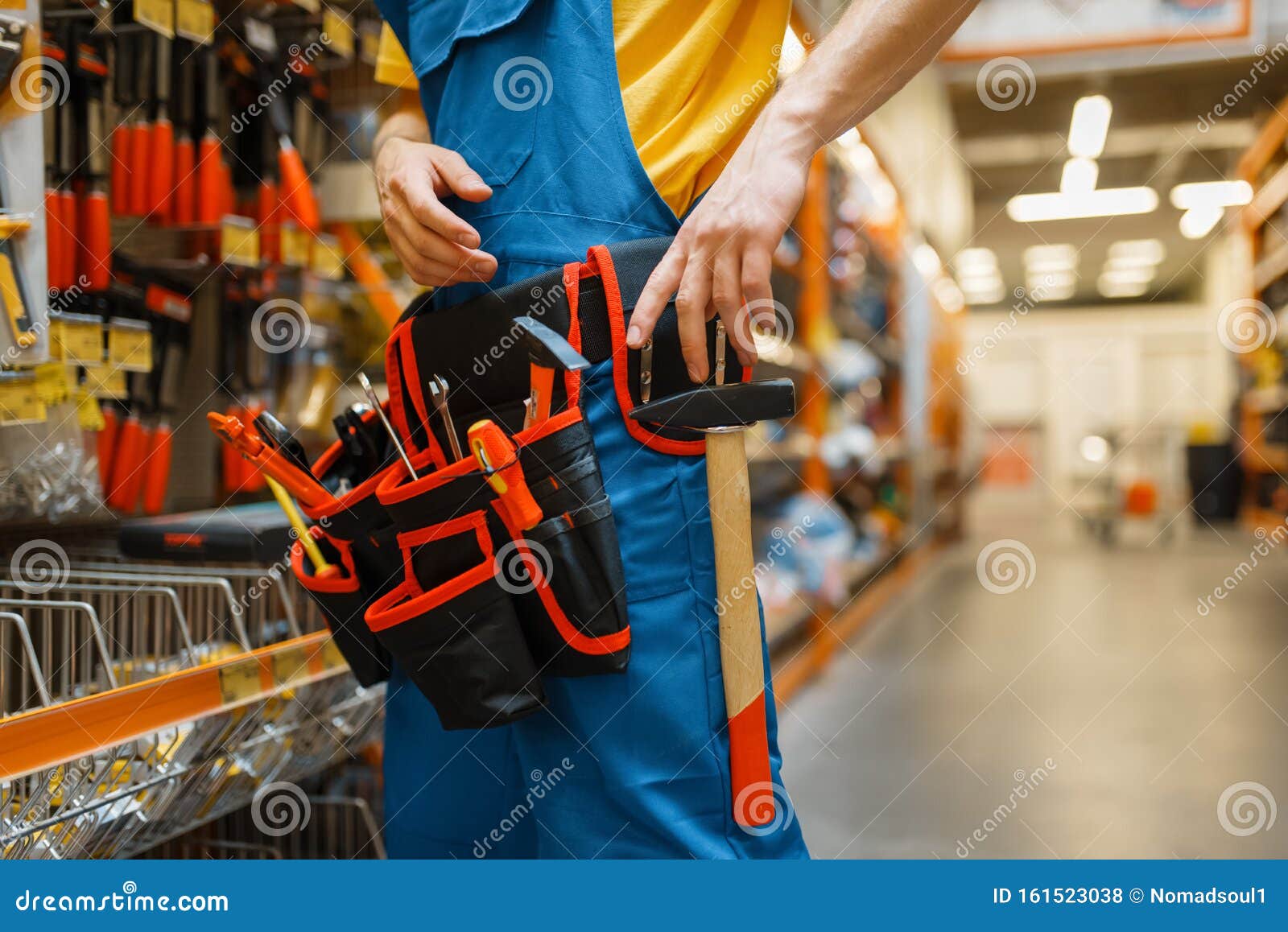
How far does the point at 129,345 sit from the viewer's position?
6.08 feet

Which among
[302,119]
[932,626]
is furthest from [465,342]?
[932,626]

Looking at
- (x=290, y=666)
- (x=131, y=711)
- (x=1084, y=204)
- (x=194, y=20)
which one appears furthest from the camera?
(x=1084, y=204)

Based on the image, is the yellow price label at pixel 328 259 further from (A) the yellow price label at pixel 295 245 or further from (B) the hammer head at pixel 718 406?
(B) the hammer head at pixel 718 406

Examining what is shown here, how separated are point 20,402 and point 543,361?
1026mm

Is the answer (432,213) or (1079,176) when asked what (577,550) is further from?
(1079,176)

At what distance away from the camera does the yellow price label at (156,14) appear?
1769 mm

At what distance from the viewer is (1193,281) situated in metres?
21.3

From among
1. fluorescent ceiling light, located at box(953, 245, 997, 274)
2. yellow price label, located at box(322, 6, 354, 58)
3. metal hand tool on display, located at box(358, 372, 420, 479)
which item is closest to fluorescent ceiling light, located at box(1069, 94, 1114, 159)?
fluorescent ceiling light, located at box(953, 245, 997, 274)

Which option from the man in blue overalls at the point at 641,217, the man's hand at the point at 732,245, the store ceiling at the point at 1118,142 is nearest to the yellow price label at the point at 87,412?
the man in blue overalls at the point at 641,217

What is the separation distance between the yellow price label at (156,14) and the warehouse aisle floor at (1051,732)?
2.09 m

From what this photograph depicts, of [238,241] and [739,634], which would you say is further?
[238,241]

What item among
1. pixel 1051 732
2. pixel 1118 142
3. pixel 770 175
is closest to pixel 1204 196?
pixel 1118 142

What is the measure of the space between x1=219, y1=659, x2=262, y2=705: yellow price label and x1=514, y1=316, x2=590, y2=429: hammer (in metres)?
0.62

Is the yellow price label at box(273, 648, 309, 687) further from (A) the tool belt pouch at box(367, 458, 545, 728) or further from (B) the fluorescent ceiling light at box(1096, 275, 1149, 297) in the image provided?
(B) the fluorescent ceiling light at box(1096, 275, 1149, 297)
